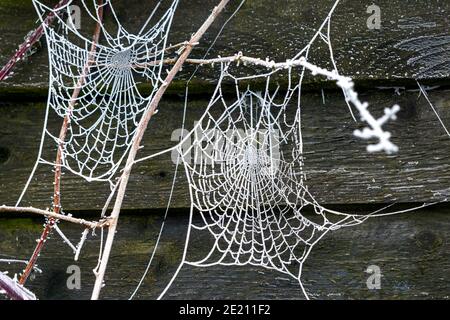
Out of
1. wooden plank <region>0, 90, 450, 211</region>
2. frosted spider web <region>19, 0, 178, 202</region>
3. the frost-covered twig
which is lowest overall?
the frost-covered twig

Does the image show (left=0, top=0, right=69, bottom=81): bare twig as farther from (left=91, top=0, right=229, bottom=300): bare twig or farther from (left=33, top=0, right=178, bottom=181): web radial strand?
(left=91, top=0, right=229, bottom=300): bare twig

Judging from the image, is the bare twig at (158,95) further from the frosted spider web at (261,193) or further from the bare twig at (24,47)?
the bare twig at (24,47)

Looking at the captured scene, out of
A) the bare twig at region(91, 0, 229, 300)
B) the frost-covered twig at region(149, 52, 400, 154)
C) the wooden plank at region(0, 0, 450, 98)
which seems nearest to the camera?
the frost-covered twig at region(149, 52, 400, 154)

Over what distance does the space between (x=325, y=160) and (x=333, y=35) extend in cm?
21

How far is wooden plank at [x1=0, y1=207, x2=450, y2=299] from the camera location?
1.15m

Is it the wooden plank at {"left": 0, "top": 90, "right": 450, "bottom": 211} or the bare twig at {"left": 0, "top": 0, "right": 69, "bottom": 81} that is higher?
the bare twig at {"left": 0, "top": 0, "right": 69, "bottom": 81}

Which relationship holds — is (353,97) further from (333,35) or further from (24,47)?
(24,47)

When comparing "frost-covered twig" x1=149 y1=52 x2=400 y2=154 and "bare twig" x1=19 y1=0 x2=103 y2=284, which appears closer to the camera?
"frost-covered twig" x1=149 y1=52 x2=400 y2=154

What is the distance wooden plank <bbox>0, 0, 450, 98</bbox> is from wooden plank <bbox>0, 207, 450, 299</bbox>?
245 mm

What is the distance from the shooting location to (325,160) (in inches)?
45.4

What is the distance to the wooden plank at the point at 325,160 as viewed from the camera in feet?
3.72

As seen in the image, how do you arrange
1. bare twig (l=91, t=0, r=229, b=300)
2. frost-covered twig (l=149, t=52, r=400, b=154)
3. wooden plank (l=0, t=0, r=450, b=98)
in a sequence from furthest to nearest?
wooden plank (l=0, t=0, r=450, b=98)
bare twig (l=91, t=0, r=229, b=300)
frost-covered twig (l=149, t=52, r=400, b=154)

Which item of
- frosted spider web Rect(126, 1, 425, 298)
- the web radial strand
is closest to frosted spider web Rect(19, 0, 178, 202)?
the web radial strand

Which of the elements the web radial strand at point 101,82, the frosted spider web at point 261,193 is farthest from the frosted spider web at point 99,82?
the frosted spider web at point 261,193
